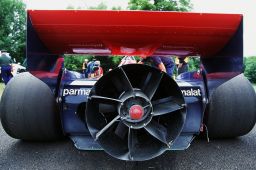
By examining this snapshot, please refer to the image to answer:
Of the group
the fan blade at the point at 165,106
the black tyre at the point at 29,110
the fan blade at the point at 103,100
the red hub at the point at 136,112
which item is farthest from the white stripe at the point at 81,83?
the red hub at the point at 136,112

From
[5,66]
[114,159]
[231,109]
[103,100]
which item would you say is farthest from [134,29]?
[5,66]

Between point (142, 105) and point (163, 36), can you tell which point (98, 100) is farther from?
point (163, 36)

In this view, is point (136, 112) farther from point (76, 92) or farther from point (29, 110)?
point (29, 110)

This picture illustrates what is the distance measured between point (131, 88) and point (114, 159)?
89cm

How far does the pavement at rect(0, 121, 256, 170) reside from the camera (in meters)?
3.21

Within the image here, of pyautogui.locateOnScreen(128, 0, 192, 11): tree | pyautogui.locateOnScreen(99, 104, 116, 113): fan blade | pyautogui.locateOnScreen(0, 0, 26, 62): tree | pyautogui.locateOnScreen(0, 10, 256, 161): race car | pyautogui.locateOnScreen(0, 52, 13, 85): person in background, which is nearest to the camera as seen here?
pyautogui.locateOnScreen(0, 10, 256, 161): race car

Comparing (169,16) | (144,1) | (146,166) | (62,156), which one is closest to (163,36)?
(169,16)

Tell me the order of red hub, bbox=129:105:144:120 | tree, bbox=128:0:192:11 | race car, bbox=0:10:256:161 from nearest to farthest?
red hub, bbox=129:105:144:120 < race car, bbox=0:10:256:161 < tree, bbox=128:0:192:11

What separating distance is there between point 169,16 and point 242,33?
2.20ft

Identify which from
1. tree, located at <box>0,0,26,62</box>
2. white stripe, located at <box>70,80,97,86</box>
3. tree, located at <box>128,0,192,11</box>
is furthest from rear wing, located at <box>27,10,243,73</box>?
tree, located at <box>0,0,26,62</box>

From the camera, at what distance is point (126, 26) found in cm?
292

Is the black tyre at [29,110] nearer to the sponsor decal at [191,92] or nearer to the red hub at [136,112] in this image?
the red hub at [136,112]

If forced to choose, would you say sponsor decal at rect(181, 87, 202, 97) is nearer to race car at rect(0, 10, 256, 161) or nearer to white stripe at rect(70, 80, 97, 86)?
race car at rect(0, 10, 256, 161)

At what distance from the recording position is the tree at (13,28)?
3947cm
